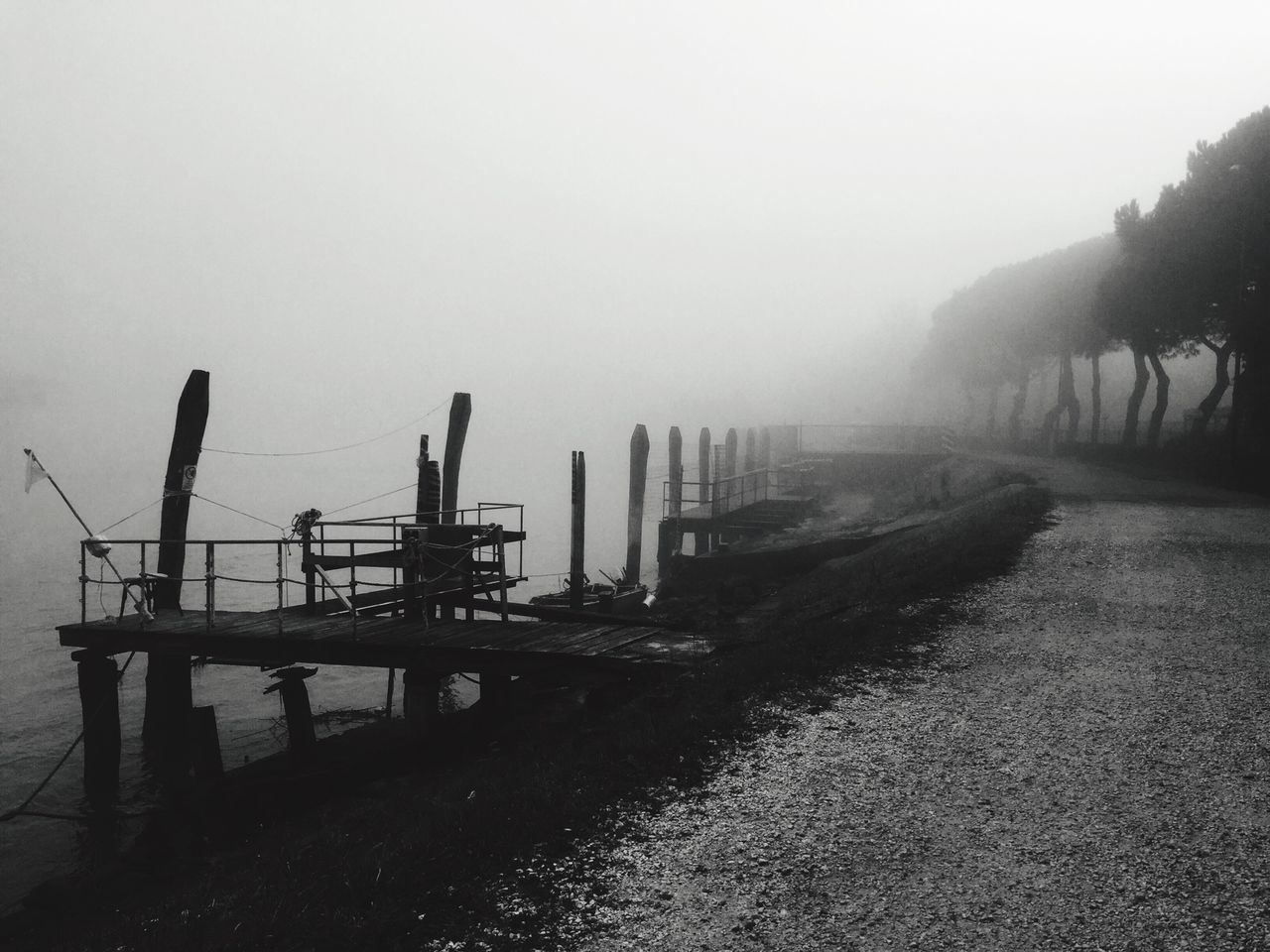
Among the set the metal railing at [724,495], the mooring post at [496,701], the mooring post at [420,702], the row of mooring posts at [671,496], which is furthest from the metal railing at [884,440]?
the mooring post at [420,702]

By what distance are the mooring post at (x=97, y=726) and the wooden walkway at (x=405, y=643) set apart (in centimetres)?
32

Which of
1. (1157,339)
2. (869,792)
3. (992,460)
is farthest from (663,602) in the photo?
(1157,339)

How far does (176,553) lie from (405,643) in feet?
20.6

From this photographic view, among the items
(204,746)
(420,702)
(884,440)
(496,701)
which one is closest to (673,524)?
(496,701)

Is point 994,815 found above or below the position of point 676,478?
below

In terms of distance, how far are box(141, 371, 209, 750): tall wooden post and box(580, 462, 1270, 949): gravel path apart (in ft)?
39.1

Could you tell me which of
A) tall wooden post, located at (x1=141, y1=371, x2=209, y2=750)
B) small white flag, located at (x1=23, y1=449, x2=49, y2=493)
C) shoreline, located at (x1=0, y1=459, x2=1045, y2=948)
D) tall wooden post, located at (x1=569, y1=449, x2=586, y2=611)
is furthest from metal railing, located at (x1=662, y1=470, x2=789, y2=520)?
small white flag, located at (x1=23, y1=449, x2=49, y2=493)

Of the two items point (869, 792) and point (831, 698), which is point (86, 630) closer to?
point (831, 698)

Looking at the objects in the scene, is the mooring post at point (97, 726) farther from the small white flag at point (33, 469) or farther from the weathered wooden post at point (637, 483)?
the weathered wooden post at point (637, 483)

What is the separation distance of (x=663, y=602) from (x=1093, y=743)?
16.7 meters

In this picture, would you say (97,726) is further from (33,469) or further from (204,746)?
(33,469)

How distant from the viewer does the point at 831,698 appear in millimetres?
8297

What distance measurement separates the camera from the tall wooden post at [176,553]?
579 inches

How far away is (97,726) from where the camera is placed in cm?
1334
